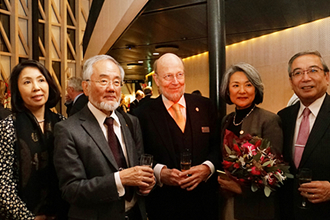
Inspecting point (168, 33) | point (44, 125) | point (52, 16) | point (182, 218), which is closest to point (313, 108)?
point (182, 218)

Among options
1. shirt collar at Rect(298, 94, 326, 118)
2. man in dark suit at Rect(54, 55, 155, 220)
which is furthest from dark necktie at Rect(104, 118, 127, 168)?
shirt collar at Rect(298, 94, 326, 118)

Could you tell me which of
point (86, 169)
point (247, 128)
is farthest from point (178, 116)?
point (86, 169)

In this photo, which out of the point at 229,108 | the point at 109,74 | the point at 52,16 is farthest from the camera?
the point at 52,16

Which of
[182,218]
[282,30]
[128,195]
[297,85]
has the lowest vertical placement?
[182,218]

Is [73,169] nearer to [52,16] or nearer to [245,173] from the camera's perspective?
[245,173]

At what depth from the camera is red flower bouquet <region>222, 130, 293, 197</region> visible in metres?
1.75

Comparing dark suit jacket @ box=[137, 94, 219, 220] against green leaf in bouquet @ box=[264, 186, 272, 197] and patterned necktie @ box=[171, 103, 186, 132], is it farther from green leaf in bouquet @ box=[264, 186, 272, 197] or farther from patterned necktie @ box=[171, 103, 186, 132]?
green leaf in bouquet @ box=[264, 186, 272, 197]

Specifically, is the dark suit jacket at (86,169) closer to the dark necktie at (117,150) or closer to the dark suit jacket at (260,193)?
the dark necktie at (117,150)

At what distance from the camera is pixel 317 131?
1.86 metres

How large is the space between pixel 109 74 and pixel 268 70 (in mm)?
2800

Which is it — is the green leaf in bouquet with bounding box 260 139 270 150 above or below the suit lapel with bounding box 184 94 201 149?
below

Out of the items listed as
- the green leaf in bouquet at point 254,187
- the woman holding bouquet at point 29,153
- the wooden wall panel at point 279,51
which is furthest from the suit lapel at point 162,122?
the wooden wall panel at point 279,51

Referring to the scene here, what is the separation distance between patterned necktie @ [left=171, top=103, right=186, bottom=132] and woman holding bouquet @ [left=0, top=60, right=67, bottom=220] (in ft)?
3.22

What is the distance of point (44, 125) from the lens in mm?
2023
